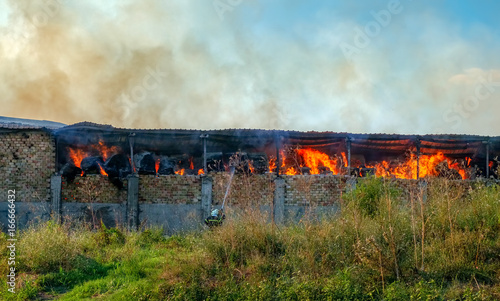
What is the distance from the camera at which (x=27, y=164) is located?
1446cm

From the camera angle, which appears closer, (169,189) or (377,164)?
(169,189)

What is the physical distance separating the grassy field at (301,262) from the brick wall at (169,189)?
6.65 meters

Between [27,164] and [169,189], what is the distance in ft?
17.6

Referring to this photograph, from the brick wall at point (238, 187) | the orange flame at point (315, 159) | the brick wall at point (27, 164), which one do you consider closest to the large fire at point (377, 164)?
the orange flame at point (315, 159)

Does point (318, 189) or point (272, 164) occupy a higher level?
point (272, 164)

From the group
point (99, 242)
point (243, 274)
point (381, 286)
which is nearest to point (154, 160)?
point (99, 242)

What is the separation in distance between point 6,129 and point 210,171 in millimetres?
7732

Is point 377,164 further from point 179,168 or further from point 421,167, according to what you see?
point 179,168

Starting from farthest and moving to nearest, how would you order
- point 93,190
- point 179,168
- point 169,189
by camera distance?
point 179,168 < point 169,189 < point 93,190

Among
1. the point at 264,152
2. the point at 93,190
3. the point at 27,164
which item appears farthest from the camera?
the point at 264,152

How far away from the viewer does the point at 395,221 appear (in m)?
6.87

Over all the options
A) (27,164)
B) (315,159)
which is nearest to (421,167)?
(315,159)

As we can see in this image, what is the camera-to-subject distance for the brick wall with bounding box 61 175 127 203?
14.6 metres

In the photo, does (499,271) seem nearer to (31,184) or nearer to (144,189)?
(144,189)
